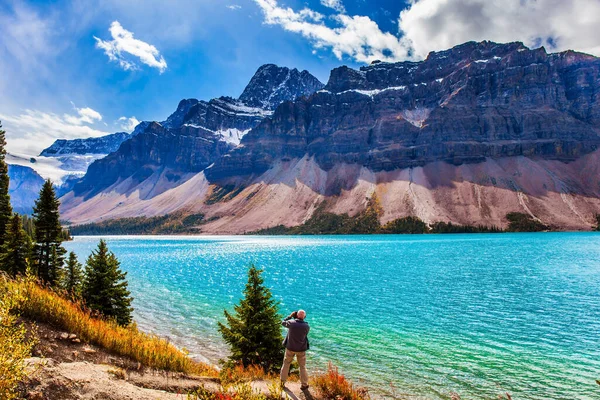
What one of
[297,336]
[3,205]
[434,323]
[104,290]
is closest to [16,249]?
[3,205]

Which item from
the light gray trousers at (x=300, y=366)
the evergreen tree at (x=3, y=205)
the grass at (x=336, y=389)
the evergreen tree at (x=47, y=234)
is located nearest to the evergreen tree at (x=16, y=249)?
the evergreen tree at (x=47, y=234)

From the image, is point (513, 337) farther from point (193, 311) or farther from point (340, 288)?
point (193, 311)

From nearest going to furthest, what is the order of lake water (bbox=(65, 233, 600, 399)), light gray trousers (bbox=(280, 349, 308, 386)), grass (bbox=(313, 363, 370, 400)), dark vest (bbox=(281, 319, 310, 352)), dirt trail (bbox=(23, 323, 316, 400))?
dirt trail (bbox=(23, 323, 316, 400))
grass (bbox=(313, 363, 370, 400))
light gray trousers (bbox=(280, 349, 308, 386))
dark vest (bbox=(281, 319, 310, 352))
lake water (bbox=(65, 233, 600, 399))

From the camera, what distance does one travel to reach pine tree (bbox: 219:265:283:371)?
16141 mm

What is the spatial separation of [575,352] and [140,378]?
24.5 m

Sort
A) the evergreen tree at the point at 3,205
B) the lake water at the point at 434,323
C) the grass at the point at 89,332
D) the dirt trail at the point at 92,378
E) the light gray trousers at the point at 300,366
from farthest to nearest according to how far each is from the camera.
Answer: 1. the evergreen tree at the point at 3,205
2. the lake water at the point at 434,323
3. the grass at the point at 89,332
4. the light gray trousers at the point at 300,366
5. the dirt trail at the point at 92,378

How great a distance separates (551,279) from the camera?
A: 4650 centimetres

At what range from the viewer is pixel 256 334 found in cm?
1661

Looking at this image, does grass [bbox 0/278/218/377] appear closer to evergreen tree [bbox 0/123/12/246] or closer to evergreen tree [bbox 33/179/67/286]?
evergreen tree [bbox 33/179/67/286]

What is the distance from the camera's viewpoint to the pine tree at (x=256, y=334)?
16.1m

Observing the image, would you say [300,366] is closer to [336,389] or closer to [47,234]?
[336,389]

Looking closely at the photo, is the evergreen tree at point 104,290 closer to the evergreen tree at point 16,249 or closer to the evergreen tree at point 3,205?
the evergreen tree at point 16,249

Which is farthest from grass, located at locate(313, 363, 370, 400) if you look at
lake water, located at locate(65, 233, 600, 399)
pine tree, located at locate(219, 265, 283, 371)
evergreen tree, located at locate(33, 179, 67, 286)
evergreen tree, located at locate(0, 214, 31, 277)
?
evergreen tree, located at locate(0, 214, 31, 277)

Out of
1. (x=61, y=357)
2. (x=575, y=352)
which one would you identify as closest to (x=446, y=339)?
(x=575, y=352)
